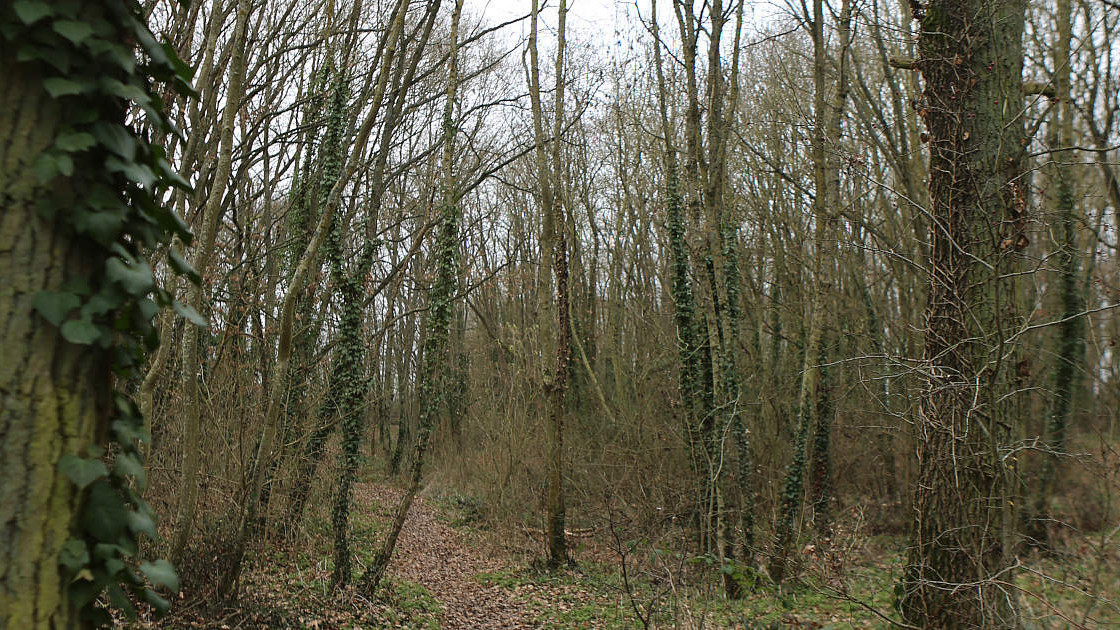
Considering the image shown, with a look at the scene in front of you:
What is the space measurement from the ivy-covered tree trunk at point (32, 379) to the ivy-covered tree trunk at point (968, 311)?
17.2ft

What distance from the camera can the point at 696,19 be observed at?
434 inches

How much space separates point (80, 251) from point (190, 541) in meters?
5.93

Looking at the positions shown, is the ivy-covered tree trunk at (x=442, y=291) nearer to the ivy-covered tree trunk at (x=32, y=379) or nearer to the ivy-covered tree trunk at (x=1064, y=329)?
the ivy-covered tree trunk at (x=32, y=379)

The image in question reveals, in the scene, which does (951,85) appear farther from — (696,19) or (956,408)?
(696,19)

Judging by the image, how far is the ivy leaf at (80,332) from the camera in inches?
69.4

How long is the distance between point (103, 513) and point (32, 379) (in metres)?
0.39

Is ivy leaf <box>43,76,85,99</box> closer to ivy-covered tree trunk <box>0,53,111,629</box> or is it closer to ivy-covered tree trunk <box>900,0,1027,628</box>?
ivy-covered tree trunk <box>0,53,111,629</box>

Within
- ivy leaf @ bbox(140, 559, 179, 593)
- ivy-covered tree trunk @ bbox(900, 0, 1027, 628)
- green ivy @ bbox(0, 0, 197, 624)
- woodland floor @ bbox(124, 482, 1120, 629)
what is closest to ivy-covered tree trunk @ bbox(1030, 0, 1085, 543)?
woodland floor @ bbox(124, 482, 1120, 629)

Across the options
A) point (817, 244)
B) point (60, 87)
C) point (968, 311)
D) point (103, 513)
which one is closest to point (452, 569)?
point (817, 244)

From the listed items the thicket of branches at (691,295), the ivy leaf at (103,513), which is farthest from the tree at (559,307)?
the ivy leaf at (103,513)

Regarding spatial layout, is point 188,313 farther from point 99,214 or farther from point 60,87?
point 60,87

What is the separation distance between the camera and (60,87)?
1.78 m

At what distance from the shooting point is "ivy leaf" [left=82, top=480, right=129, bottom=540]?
1.85 m

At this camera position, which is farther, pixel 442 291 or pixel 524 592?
pixel 524 592
